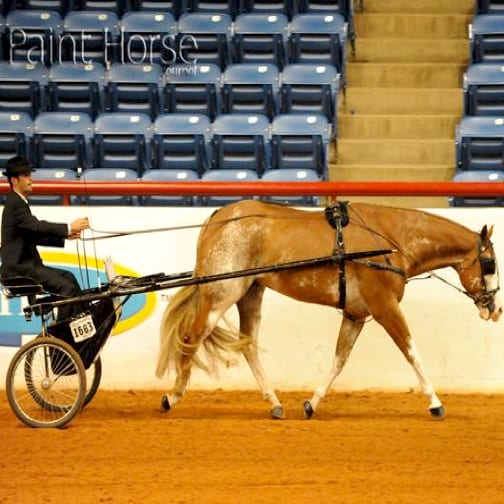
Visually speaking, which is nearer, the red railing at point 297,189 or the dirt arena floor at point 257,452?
the dirt arena floor at point 257,452

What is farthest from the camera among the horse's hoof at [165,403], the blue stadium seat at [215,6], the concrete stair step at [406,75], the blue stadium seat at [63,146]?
the blue stadium seat at [215,6]

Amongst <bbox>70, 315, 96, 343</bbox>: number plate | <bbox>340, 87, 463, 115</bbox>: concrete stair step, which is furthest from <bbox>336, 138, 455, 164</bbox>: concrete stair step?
<bbox>70, 315, 96, 343</bbox>: number plate

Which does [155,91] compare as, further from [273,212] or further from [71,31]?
[273,212]

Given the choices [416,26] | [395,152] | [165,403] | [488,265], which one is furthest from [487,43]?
[165,403]

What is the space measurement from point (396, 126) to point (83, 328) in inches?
281

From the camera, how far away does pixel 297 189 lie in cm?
859

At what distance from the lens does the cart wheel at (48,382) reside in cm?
759

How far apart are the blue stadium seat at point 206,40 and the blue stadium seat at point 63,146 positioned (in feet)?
7.23

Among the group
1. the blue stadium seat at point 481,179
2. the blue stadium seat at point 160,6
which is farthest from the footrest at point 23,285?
the blue stadium seat at point 160,6

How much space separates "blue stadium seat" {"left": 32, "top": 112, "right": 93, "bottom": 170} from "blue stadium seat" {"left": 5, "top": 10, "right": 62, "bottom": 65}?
202 centimetres

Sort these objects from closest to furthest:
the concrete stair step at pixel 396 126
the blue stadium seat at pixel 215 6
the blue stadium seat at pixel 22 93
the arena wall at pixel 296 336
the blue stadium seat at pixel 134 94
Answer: the arena wall at pixel 296 336, the blue stadium seat at pixel 134 94, the blue stadium seat at pixel 22 93, the concrete stair step at pixel 396 126, the blue stadium seat at pixel 215 6

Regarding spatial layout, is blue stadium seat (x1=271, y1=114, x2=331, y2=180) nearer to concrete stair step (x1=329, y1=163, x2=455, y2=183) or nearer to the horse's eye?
concrete stair step (x1=329, y1=163, x2=455, y2=183)

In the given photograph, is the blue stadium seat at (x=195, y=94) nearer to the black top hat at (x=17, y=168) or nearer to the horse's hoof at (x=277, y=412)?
the black top hat at (x=17, y=168)

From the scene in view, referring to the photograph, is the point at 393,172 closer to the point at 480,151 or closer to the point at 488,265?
the point at 480,151
